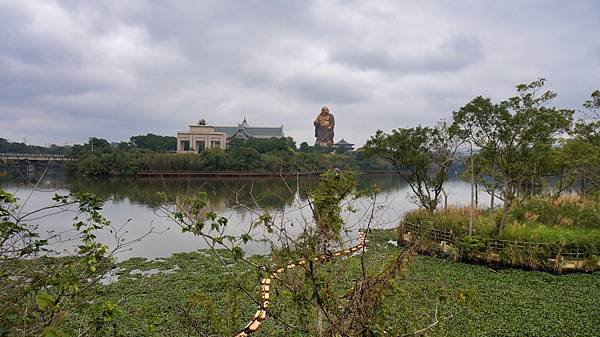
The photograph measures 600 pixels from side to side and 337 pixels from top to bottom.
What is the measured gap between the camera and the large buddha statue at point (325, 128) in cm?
6444

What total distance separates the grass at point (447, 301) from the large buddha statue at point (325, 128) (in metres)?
56.8

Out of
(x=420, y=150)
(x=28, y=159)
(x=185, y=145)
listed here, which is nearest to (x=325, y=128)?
(x=185, y=145)

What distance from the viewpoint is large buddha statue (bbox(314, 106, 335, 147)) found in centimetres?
6444

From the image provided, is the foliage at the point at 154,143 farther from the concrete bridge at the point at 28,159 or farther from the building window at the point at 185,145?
the concrete bridge at the point at 28,159

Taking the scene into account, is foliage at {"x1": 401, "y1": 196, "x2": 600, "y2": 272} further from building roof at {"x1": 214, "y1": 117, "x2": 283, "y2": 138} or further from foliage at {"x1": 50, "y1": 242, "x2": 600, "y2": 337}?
building roof at {"x1": 214, "y1": 117, "x2": 283, "y2": 138}

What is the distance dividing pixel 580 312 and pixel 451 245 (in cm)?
292

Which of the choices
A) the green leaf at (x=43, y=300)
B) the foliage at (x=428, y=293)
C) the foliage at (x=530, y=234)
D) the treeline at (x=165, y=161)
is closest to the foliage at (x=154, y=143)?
the treeline at (x=165, y=161)

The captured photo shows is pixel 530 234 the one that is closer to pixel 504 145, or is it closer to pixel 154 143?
pixel 504 145

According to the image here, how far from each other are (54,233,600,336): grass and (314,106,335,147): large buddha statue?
186ft

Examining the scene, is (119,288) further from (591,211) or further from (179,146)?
(179,146)

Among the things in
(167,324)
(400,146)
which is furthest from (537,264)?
(167,324)

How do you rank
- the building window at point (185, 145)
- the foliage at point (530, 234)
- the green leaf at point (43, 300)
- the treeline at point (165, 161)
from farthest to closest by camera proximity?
the building window at point (185, 145) → the treeline at point (165, 161) → the foliage at point (530, 234) → the green leaf at point (43, 300)

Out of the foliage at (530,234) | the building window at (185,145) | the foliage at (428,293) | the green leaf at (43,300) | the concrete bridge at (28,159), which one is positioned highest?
the building window at (185,145)

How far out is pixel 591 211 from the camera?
8.45 m
